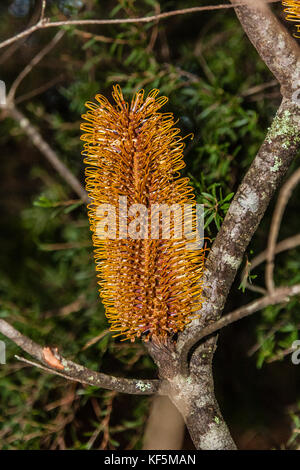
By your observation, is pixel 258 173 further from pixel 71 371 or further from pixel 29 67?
pixel 29 67

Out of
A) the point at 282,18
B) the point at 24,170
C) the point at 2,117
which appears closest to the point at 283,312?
the point at 282,18

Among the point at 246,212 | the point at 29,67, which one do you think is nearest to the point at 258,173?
the point at 246,212

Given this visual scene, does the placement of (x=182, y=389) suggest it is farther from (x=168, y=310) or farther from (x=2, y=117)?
(x=2, y=117)

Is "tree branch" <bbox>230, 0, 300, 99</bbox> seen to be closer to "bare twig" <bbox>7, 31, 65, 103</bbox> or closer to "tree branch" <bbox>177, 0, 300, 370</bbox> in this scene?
"tree branch" <bbox>177, 0, 300, 370</bbox>

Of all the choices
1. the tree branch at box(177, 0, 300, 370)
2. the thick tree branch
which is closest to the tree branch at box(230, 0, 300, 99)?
the tree branch at box(177, 0, 300, 370)

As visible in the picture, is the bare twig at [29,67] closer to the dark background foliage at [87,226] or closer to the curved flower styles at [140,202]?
the dark background foliage at [87,226]
